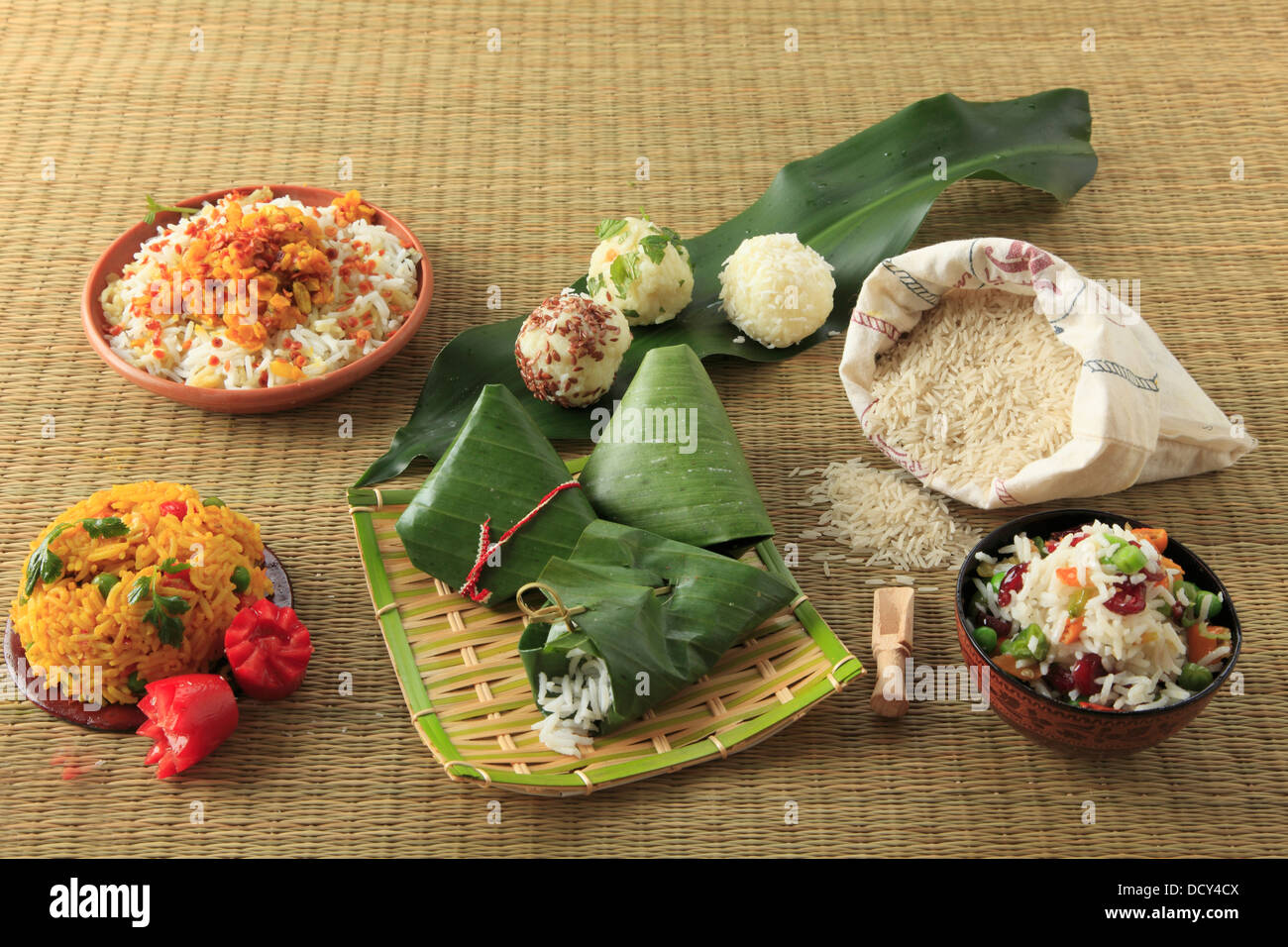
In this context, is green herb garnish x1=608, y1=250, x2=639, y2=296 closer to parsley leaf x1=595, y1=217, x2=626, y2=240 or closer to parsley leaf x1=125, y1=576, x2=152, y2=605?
parsley leaf x1=595, y1=217, x2=626, y2=240

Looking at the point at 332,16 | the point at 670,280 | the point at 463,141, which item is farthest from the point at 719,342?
the point at 332,16

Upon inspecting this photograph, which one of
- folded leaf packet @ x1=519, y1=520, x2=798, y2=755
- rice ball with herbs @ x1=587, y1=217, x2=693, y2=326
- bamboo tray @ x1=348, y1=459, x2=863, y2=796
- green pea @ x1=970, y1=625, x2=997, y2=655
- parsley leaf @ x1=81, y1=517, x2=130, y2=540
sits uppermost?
rice ball with herbs @ x1=587, y1=217, x2=693, y2=326

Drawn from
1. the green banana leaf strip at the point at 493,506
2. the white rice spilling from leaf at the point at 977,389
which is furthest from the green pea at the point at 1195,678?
the green banana leaf strip at the point at 493,506

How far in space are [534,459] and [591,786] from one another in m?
0.62

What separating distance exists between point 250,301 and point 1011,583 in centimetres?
158

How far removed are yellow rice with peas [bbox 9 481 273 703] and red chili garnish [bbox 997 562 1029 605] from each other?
1.28m

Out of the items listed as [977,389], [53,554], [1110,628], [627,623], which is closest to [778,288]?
[977,389]

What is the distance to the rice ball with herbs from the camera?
242 centimetres

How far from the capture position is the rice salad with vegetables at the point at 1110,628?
1.67 m

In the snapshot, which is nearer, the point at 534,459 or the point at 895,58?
the point at 534,459

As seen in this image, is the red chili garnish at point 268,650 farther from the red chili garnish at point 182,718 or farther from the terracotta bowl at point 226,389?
the terracotta bowl at point 226,389

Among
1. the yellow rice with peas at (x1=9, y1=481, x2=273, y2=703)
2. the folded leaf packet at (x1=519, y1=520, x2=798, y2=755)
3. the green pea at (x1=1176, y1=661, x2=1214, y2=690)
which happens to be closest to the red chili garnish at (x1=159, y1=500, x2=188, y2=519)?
the yellow rice with peas at (x1=9, y1=481, x2=273, y2=703)

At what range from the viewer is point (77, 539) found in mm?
1843

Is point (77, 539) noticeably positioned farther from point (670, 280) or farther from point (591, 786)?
point (670, 280)
